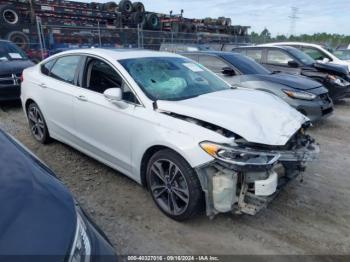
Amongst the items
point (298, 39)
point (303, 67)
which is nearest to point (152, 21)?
point (303, 67)

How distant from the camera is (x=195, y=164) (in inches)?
111

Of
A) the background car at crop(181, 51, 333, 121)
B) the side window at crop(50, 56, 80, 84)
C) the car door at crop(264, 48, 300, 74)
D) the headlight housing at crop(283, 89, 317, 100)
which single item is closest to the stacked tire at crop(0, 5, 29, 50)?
the background car at crop(181, 51, 333, 121)

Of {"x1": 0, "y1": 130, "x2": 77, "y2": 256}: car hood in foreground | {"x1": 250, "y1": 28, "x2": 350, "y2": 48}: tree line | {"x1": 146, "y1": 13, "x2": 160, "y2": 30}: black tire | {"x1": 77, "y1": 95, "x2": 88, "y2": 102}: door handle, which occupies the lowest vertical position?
{"x1": 250, "y1": 28, "x2": 350, "y2": 48}: tree line

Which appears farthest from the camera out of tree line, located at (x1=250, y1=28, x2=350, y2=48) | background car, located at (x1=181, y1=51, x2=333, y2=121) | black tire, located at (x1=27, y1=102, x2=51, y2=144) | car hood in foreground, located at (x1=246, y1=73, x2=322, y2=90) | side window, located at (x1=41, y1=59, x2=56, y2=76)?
tree line, located at (x1=250, y1=28, x2=350, y2=48)

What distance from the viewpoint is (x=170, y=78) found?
3.82 m

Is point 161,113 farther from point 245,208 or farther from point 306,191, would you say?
point 306,191

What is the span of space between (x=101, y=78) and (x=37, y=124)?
1877 mm

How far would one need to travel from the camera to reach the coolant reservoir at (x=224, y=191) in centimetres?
277

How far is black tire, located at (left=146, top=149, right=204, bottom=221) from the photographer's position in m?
2.92

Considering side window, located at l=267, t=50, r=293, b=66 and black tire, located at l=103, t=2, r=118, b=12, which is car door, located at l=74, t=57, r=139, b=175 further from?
black tire, located at l=103, t=2, r=118, b=12

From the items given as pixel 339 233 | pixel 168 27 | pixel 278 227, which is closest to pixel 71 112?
pixel 278 227

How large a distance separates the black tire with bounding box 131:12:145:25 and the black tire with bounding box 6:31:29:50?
7.27 metres

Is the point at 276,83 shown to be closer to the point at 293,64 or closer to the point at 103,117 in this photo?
the point at 293,64

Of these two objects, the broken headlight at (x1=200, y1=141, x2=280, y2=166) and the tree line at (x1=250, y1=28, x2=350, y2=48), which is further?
the tree line at (x1=250, y1=28, x2=350, y2=48)
